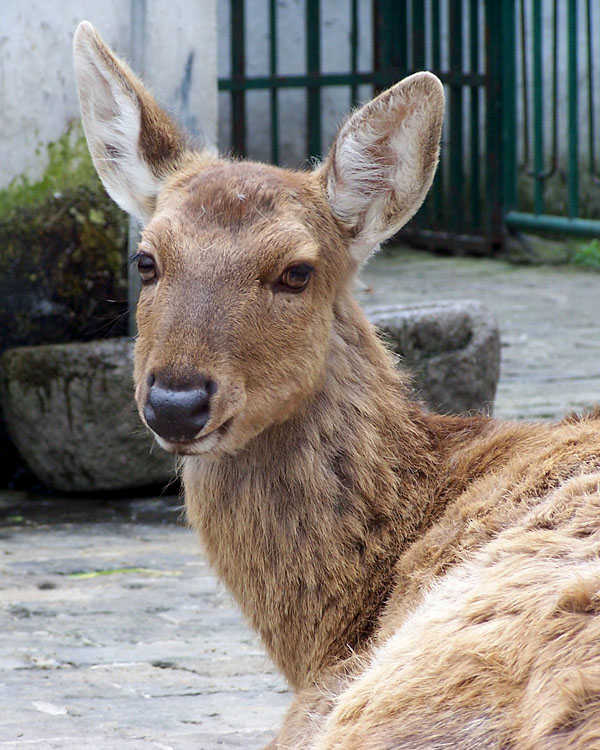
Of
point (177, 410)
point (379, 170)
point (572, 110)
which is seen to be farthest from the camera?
point (572, 110)

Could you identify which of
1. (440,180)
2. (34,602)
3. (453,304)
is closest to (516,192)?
(440,180)

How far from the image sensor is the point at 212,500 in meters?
4.05

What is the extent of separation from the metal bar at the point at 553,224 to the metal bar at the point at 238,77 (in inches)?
127

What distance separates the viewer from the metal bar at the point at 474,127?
14.1 meters

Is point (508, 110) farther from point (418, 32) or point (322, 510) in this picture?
point (322, 510)

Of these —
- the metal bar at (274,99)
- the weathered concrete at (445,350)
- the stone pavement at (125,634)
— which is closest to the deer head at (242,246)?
the stone pavement at (125,634)

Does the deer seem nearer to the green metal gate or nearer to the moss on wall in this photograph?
the moss on wall

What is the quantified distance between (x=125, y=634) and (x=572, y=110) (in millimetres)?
10041

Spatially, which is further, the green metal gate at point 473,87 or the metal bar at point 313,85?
the green metal gate at point 473,87

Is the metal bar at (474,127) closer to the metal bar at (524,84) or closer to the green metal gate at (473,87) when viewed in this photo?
the green metal gate at (473,87)

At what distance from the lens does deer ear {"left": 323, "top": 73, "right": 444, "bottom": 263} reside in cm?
417

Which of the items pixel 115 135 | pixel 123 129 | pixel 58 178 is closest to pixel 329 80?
pixel 58 178

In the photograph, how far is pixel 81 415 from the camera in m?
7.07

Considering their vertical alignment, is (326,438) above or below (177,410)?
below
